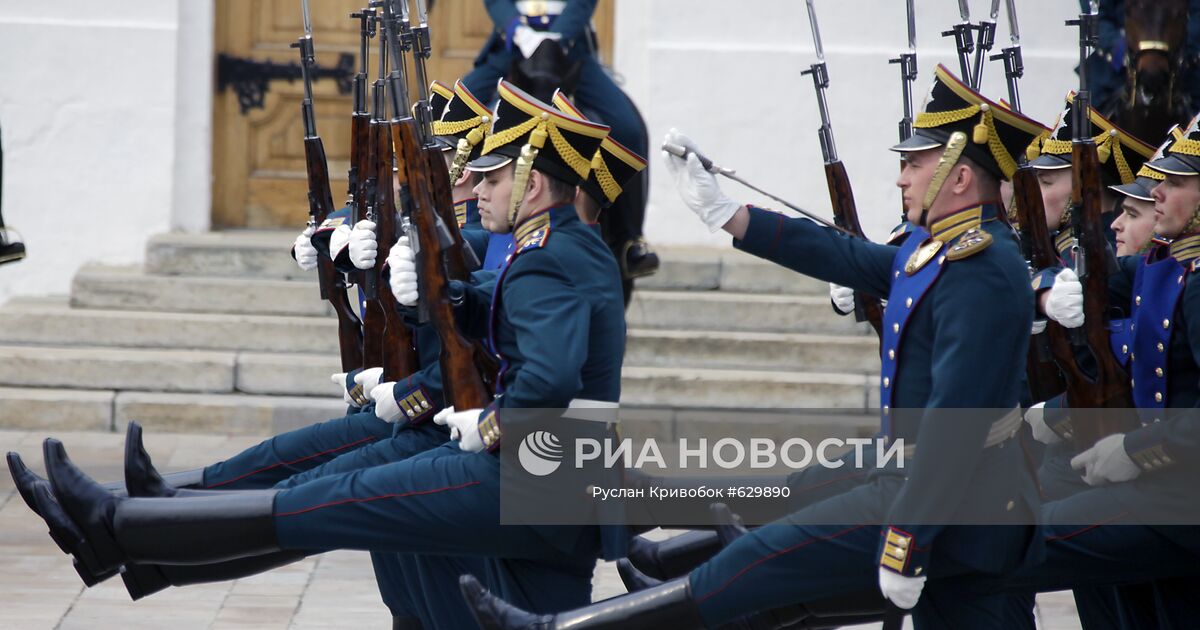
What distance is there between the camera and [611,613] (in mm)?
3918

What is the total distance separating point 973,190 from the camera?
3.89m

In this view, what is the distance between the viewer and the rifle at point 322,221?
553 centimetres

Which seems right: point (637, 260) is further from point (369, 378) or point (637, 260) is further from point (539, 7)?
point (369, 378)

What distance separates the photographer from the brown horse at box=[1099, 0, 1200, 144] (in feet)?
22.0

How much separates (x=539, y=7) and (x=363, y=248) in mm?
3229

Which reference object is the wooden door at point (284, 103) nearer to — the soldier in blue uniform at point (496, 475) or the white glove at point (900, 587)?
the soldier in blue uniform at point (496, 475)

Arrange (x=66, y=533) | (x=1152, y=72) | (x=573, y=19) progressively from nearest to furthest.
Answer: (x=66, y=533) → (x=1152, y=72) → (x=573, y=19)

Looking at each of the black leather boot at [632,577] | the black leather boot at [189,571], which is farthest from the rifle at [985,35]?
the black leather boot at [189,571]

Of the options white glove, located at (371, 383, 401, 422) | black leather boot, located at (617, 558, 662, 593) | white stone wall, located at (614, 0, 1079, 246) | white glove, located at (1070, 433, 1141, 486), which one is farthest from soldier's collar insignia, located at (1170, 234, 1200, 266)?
white stone wall, located at (614, 0, 1079, 246)

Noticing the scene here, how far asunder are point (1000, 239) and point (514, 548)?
1.37 metres

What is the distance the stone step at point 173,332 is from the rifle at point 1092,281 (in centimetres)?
487

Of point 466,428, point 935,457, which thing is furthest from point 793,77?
point 935,457

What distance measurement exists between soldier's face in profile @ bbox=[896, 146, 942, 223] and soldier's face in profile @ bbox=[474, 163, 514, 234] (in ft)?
3.17

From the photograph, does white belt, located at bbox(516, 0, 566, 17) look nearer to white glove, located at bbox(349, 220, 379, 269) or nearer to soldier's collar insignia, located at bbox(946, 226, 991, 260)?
white glove, located at bbox(349, 220, 379, 269)
